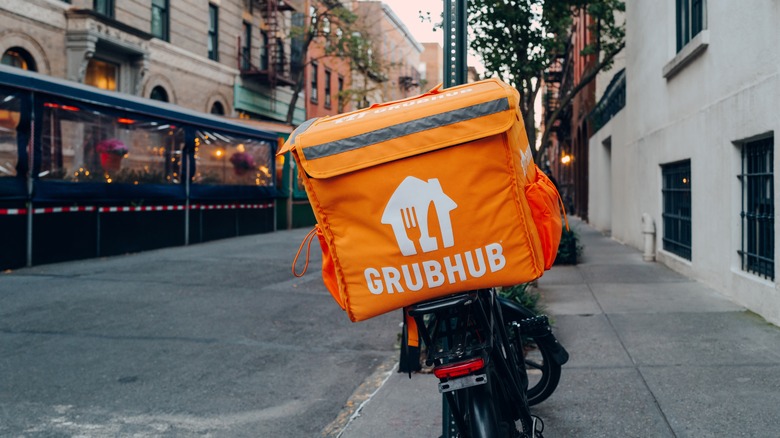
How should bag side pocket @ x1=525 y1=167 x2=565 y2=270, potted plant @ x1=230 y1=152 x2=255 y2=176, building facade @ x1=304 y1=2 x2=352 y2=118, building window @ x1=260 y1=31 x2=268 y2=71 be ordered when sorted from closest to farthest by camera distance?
bag side pocket @ x1=525 y1=167 x2=565 y2=270, potted plant @ x1=230 y1=152 x2=255 y2=176, building window @ x1=260 y1=31 x2=268 y2=71, building facade @ x1=304 y1=2 x2=352 y2=118

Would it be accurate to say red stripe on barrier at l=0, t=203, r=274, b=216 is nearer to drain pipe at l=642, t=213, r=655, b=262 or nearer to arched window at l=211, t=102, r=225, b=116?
arched window at l=211, t=102, r=225, b=116

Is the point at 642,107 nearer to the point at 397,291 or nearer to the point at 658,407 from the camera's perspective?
the point at 658,407

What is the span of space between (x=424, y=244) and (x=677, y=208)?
391 inches

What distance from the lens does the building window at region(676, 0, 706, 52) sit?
9.61 meters

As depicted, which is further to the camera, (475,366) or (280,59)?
(280,59)

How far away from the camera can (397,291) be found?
2.58 meters

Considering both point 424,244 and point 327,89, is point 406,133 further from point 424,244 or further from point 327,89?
point 327,89

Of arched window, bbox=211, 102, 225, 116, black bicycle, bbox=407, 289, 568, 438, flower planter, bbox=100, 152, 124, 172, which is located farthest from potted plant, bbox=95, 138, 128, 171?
arched window, bbox=211, 102, 225, 116

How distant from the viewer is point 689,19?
10227 millimetres

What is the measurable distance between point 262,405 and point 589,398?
224 cm

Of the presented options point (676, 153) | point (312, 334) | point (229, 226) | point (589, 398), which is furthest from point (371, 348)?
point (229, 226)

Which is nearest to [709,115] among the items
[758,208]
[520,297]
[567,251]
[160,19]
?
[758,208]

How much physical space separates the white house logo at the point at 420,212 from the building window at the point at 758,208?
5.54m

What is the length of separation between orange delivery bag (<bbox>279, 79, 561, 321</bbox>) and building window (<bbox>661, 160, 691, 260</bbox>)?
8.68 m
